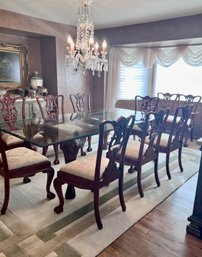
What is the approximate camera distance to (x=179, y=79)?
5.27 metres

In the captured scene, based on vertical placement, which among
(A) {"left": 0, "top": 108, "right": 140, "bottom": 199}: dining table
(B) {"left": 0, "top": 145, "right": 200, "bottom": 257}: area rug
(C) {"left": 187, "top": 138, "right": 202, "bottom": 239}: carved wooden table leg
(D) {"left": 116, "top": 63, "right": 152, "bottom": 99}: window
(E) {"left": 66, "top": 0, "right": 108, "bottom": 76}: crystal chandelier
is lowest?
(B) {"left": 0, "top": 145, "right": 200, "bottom": 257}: area rug

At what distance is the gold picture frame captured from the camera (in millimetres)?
4367

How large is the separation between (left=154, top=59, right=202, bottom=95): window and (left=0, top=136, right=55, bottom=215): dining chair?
164 inches

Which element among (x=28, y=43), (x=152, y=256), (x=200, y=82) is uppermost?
(x=28, y=43)

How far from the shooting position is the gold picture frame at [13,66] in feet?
14.3

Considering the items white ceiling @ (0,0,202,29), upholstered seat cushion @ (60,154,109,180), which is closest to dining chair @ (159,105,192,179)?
upholstered seat cushion @ (60,154,109,180)

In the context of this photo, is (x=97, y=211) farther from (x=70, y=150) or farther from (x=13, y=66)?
(x=13, y=66)

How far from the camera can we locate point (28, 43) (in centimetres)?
474

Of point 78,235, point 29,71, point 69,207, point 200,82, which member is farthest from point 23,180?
point 200,82

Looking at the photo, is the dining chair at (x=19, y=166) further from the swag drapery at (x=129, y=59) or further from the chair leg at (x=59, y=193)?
the swag drapery at (x=129, y=59)

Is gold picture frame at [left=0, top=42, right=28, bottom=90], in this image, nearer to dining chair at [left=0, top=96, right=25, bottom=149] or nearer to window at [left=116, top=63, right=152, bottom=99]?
dining chair at [left=0, top=96, right=25, bottom=149]

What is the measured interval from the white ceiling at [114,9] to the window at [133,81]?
1.33 meters

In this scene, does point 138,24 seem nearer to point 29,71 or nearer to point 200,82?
point 200,82

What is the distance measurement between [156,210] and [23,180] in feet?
5.40
